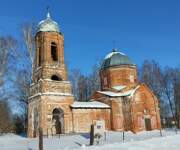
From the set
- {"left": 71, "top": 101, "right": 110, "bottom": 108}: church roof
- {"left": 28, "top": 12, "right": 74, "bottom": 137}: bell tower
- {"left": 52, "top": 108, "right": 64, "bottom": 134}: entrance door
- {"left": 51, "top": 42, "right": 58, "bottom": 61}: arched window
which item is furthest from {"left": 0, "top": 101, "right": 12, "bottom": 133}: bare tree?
{"left": 71, "top": 101, "right": 110, "bottom": 108}: church roof

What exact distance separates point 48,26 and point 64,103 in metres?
8.24

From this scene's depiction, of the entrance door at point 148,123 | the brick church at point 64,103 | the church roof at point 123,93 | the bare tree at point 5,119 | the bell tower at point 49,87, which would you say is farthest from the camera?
the bare tree at point 5,119

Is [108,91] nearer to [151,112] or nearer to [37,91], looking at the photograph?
[151,112]

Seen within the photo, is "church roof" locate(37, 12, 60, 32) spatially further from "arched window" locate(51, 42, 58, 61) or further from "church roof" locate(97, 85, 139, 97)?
"church roof" locate(97, 85, 139, 97)

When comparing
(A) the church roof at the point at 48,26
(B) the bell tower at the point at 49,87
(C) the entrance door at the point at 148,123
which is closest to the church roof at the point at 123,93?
(C) the entrance door at the point at 148,123

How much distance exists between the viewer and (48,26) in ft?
111

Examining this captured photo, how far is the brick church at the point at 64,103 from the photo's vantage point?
103ft

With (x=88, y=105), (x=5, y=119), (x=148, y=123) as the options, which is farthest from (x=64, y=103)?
(x=5, y=119)

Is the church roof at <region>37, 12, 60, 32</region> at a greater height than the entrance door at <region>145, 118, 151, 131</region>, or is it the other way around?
the church roof at <region>37, 12, 60, 32</region>

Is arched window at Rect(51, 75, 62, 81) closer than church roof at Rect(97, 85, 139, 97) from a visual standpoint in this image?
Yes

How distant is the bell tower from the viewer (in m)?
30.9

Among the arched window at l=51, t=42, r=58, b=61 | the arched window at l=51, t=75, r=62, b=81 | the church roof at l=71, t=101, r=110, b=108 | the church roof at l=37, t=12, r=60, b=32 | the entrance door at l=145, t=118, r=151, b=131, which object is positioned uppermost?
the church roof at l=37, t=12, r=60, b=32

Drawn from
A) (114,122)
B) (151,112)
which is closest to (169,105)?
(151,112)

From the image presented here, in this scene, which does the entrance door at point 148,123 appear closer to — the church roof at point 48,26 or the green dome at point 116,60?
the green dome at point 116,60
